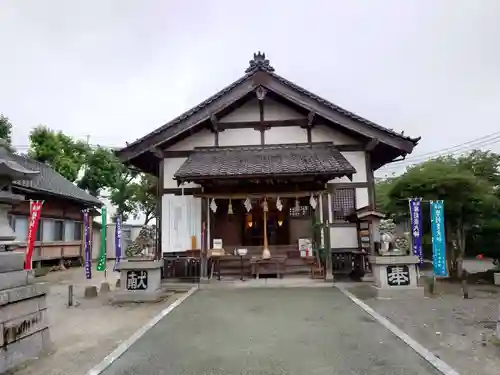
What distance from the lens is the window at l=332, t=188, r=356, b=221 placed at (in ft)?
44.4

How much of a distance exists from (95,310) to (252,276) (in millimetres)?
5439

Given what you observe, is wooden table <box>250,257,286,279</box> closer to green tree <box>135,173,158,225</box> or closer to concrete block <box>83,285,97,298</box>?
concrete block <box>83,285,97,298</box>

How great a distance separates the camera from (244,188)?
42.2ft

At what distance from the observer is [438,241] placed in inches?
460

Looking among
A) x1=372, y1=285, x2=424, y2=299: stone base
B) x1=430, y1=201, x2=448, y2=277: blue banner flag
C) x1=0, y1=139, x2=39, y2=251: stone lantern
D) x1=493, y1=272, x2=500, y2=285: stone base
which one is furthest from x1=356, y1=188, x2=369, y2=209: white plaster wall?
x1=0, y1=139, x2=39, y2=251: stone lantern

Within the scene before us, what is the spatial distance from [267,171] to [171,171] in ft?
14.2

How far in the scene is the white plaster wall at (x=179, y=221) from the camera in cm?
1352

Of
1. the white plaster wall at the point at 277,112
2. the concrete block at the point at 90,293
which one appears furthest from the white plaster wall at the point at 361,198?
the concrete block at the point at 90,293

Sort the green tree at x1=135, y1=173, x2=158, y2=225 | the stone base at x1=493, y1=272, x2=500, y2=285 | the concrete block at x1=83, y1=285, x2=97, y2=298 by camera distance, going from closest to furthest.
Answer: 1. the concrete block at x1=83, y1=285, x2=97, y2=298
2. the stone base at x1=493, y1=272, x2=500, y2=285
3. the green tree at x1=135, y1=173, x2=158, y2=225

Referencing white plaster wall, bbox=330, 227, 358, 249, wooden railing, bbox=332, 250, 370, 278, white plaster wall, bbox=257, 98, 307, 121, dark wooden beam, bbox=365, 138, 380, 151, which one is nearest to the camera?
wooden railing, bbox=332, 250, 370, 278

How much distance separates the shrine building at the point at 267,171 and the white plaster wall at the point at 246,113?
0.04m

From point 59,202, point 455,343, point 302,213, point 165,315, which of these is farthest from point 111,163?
point 455,343

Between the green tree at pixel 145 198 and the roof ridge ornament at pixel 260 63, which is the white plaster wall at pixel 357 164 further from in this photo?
the green tree at pixel 145 198

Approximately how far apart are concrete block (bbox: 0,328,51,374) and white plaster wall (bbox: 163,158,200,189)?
8.21 metres
